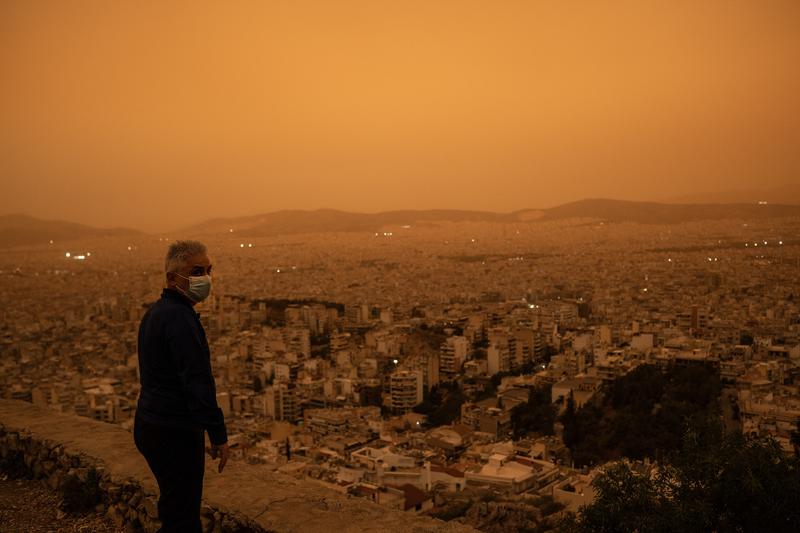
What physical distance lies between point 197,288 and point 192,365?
0.25 meters

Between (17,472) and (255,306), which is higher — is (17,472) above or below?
above

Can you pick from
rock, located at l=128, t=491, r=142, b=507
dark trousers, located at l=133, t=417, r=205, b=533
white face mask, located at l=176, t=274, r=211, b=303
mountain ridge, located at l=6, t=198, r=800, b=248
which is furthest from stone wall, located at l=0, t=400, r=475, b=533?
mountain ridge, located at l=6, t=198, r=800, b=248

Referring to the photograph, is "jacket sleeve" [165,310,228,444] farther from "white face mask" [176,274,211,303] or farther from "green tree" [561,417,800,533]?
"green tree" [561,417,800,533]

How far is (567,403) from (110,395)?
8975 mm

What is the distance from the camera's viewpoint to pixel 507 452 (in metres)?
9.85

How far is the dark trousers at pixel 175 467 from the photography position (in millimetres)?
1813

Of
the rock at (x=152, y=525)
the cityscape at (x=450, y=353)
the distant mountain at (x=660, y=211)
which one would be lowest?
the cityscape at (x=450, y=353)

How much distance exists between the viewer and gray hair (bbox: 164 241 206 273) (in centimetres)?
185

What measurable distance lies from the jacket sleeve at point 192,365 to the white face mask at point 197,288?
0.10 metres

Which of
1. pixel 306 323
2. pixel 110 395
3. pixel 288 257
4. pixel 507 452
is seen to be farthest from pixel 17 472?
pixel 288 257

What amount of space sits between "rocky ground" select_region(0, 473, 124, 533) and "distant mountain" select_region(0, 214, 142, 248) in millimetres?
23432

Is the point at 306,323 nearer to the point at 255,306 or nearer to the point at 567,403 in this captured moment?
the point at 255,306

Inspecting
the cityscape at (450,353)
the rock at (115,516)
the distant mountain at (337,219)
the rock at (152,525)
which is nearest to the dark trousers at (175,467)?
the rock at (152,525)

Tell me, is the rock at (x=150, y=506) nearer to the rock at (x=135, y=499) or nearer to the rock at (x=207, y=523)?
the rock at (x=135, y=499)
